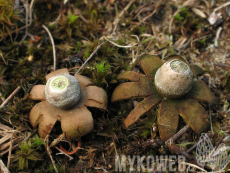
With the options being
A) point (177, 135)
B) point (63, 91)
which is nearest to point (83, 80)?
point (63, 91)

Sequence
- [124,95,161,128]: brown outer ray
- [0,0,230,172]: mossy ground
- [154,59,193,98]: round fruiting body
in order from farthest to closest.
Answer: [0,0,230,172]: mossy ground → [124,95,161,128]: brown outer ray → [154,59,193,98]: round fruiting body

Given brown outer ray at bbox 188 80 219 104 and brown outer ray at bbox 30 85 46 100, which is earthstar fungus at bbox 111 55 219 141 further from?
brown outer ray at bbox 30 85 46 100

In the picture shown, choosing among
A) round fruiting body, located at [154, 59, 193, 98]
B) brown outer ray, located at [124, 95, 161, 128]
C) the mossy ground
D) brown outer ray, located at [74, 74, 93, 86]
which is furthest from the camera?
brown outer ray, located at [74, 74, 93, 86]

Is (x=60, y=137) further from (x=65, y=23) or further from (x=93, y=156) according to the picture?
(x=65, y=23)

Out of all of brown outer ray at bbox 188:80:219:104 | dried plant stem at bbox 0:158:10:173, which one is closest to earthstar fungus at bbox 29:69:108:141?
dried plant stem at bbox 0:158:10:173

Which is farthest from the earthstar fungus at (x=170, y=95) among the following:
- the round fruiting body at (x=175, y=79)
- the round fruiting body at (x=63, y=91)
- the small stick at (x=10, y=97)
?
the small stick at (x=10, y=97)

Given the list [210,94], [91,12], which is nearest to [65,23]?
[91,12]

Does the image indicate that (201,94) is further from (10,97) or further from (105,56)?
(10,97)
